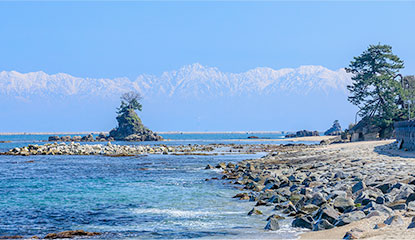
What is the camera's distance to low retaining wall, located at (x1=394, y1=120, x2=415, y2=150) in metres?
28.1

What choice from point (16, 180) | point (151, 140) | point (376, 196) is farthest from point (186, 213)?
point (151, 140)

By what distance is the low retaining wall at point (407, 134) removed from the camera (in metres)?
28.1

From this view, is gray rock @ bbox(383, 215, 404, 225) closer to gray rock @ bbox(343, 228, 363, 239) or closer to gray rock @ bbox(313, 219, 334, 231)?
gray rock @ bbox(343, 228, 363, 239)

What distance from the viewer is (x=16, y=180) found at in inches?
1013

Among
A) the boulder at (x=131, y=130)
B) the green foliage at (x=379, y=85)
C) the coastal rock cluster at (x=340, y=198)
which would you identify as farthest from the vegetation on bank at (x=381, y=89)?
the boulder at (x=131, y=130)

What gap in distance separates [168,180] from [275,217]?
42.9 feet

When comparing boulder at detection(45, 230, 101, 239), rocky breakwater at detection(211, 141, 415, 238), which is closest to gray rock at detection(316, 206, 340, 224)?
rocky breakwater at detection(211, 141, 415, 238)

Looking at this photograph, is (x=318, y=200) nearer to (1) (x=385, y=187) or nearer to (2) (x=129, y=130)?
(1) (x=385, y=187)

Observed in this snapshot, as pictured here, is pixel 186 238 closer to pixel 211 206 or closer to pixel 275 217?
pixel 275 217

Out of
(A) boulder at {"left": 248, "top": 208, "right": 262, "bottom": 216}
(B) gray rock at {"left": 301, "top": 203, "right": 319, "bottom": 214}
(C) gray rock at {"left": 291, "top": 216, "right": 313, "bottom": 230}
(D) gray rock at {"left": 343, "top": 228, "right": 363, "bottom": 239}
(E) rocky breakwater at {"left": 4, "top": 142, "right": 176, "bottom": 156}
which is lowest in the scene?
(A) boulder at {"left": 248, "top": 208, "right": 262, "bottom": 216}

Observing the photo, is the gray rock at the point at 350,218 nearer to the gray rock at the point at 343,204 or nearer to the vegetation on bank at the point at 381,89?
the gray rock at the point at 343,204

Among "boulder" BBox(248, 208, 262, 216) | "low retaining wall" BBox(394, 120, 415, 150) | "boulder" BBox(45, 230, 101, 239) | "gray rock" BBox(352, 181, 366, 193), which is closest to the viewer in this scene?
"boulder" BBox(45, 230, 101, 239)

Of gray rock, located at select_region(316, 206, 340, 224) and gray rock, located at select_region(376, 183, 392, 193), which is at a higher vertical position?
gray rock, located at select_region(376, 183, 392, 193)

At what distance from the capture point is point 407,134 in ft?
96.9
